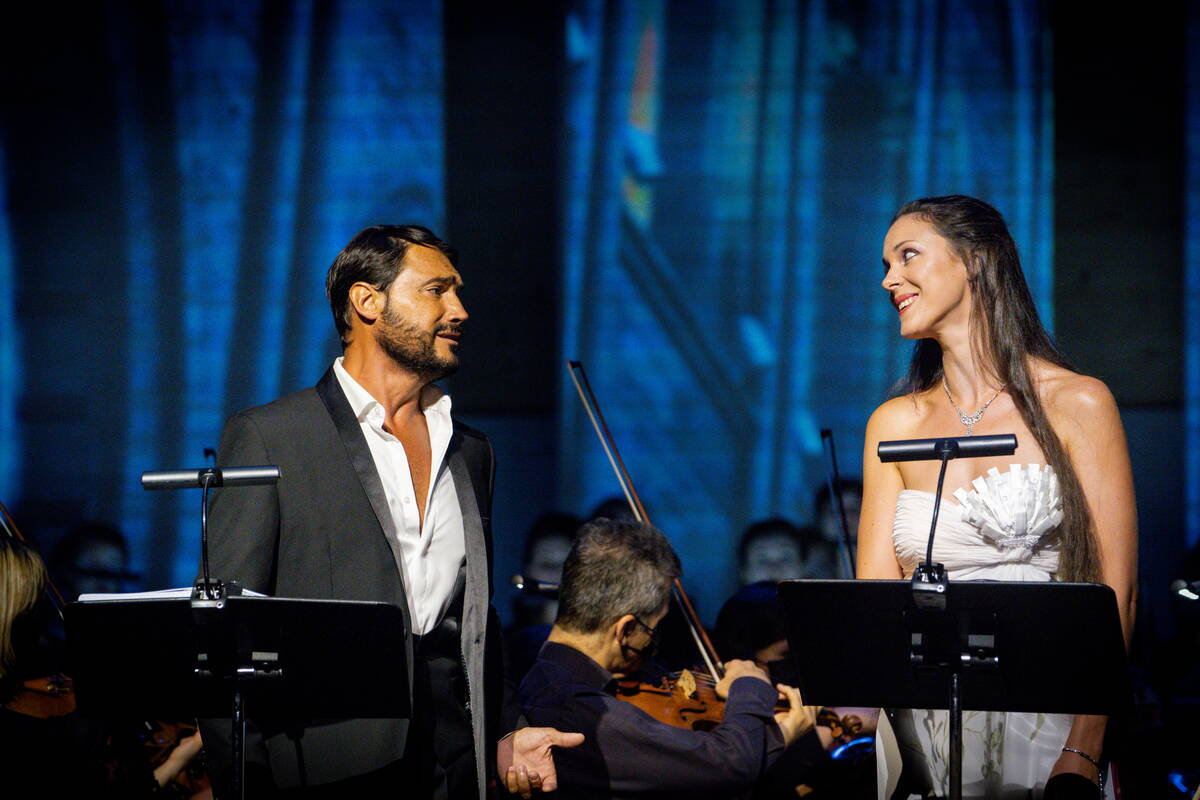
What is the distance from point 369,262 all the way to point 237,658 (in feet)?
3.03

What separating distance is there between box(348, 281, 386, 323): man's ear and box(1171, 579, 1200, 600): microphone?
153 cm

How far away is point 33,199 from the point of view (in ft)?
18.7

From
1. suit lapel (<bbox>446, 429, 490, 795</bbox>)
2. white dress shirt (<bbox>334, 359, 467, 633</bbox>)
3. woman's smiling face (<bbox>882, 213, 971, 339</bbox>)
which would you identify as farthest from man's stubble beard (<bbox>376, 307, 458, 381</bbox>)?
woman's smiling face (<bbox>882, 213, 971, 339</bbox>)

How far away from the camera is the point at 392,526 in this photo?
2.28m

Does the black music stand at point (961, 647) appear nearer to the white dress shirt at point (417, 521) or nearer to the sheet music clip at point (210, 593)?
the white dress shirt at point (417, 521)

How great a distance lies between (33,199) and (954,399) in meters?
4.75

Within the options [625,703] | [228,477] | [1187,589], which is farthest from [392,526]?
[1187,589]

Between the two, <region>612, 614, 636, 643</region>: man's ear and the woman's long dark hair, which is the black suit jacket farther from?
the woman's long dark hair

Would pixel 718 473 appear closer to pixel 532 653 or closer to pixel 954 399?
pixel 532 653

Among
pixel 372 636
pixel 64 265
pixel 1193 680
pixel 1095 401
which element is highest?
pixel 64 265

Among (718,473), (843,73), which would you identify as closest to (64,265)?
(718,473)

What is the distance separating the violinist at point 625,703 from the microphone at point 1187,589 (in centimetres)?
104

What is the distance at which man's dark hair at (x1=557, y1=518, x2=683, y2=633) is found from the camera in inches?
113

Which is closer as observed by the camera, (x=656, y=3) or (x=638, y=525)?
(x=638, y=525)
